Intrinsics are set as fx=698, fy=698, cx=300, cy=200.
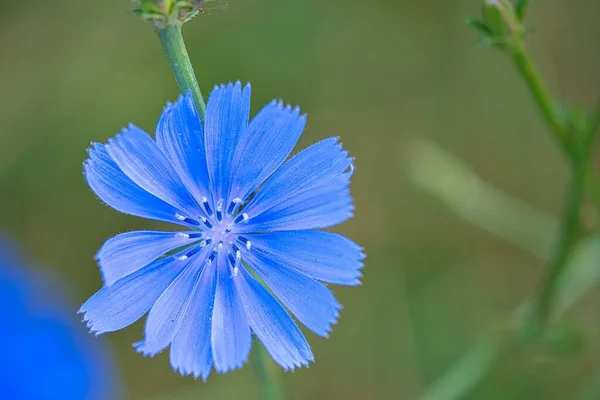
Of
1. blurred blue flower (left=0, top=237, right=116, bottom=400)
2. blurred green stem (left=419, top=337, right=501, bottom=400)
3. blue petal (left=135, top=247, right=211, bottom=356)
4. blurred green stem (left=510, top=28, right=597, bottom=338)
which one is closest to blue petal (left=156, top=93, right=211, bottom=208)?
blue petal (left=135, top=247, right=211, bottom=356)

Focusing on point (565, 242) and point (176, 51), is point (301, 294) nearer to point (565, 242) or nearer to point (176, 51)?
point (176, 51)

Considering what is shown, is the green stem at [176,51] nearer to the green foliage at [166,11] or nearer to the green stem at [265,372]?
the green foliage at [166,11]

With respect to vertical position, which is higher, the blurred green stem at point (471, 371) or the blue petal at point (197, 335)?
the blue petal at point (197, 335)

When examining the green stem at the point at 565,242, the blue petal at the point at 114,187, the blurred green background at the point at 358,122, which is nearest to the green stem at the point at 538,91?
the green stem at the point at 565,242

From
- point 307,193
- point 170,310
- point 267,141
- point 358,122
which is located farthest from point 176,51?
point 358,122

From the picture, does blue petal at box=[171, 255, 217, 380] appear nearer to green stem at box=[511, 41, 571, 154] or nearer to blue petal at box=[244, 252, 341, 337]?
blue petal at box=[244, 252, 341, 337]

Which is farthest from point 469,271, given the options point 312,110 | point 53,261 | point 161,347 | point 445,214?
point 161,347
